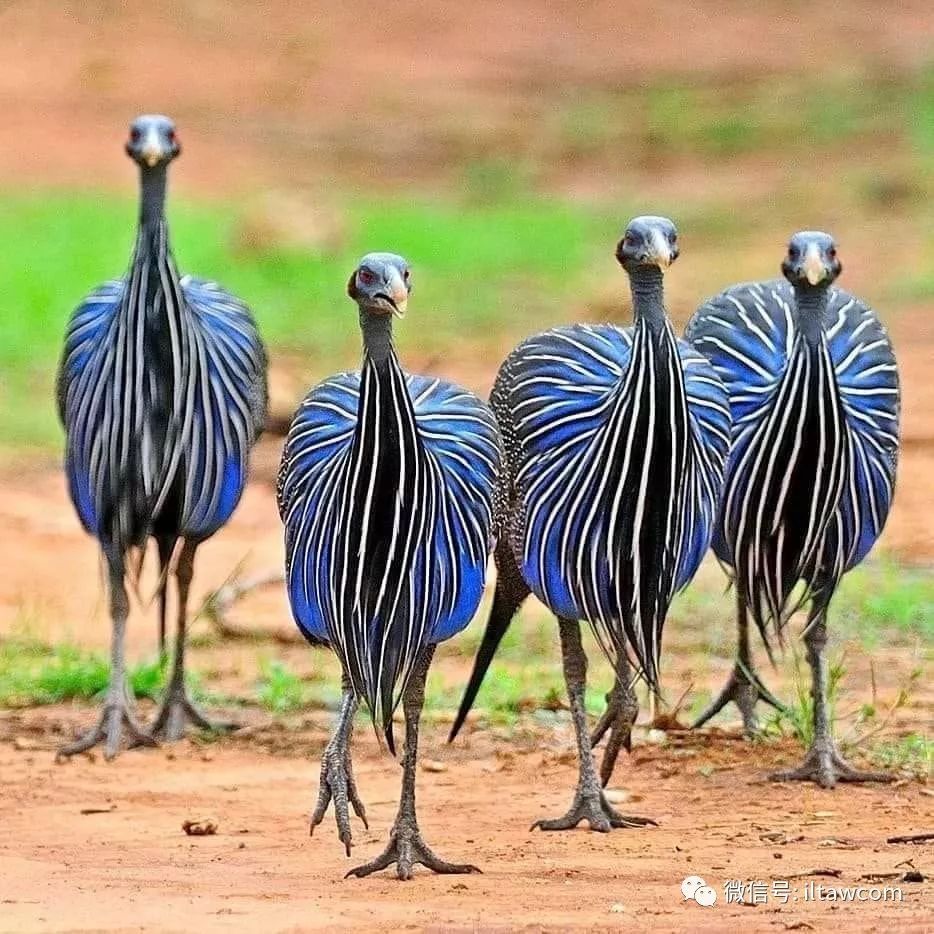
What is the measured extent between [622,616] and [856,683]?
201 centimetres

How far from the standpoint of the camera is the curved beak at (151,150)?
7.19m

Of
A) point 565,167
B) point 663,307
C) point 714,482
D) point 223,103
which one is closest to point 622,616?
point 714,482

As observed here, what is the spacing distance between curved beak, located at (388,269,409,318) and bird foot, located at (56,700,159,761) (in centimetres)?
251

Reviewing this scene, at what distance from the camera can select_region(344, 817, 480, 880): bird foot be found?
524cm

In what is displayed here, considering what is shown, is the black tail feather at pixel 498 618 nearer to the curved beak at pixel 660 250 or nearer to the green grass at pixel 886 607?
the curved beak at pixel 660 250

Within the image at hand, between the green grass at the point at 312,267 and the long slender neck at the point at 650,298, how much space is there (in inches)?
260

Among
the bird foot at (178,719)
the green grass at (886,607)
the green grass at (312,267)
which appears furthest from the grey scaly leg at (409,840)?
the green grass at (312,267)

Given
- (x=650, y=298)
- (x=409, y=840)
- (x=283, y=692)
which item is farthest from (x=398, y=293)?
(x=283, y=692)

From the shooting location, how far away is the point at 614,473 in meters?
5.55

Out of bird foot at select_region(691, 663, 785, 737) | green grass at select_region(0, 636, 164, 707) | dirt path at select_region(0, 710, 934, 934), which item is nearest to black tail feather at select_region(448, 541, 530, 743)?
dirt path at select_region(0, 710, 934, 934)

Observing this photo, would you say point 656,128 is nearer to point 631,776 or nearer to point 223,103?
point 223,103

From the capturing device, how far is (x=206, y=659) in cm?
817

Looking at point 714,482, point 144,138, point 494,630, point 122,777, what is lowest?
point 122,777

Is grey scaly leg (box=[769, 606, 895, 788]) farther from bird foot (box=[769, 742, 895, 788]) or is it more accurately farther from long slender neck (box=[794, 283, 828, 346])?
long slender neck (box=[794, 283, 828, 346])
